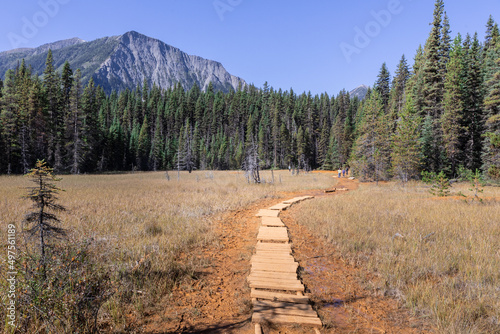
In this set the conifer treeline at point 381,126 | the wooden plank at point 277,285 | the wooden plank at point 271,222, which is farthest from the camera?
the conifer treeline at point 381,126

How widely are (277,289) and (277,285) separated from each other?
0.07 m

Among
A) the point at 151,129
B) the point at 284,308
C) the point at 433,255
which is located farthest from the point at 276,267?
the point at 151,129

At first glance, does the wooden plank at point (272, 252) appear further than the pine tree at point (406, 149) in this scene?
No

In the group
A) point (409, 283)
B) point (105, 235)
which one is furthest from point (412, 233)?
point (105, 235)

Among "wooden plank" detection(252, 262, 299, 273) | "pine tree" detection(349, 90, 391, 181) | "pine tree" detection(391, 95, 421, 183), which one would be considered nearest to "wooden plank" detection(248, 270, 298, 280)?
"wooden plank" detection(252, 262, 299, 273)

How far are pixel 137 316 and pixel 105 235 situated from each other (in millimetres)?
3999

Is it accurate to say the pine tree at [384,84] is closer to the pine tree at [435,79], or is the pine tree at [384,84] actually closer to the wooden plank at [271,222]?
the pine tree at [435,79]

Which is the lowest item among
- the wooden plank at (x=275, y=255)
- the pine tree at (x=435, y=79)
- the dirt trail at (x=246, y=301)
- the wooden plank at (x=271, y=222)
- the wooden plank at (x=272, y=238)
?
the dirt trail at (x=246, y=301)

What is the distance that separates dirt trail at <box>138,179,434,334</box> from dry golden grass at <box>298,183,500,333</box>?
408 millimetres

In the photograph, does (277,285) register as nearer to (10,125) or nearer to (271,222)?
(271,222)

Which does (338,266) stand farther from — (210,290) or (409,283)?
(210,290)

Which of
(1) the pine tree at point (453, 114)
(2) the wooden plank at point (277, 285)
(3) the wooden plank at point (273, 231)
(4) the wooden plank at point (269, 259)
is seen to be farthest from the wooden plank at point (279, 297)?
(1) the pine tree at point (453, 114)

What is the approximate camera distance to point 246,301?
3.90 m

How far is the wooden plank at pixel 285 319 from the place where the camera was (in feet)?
10.7
